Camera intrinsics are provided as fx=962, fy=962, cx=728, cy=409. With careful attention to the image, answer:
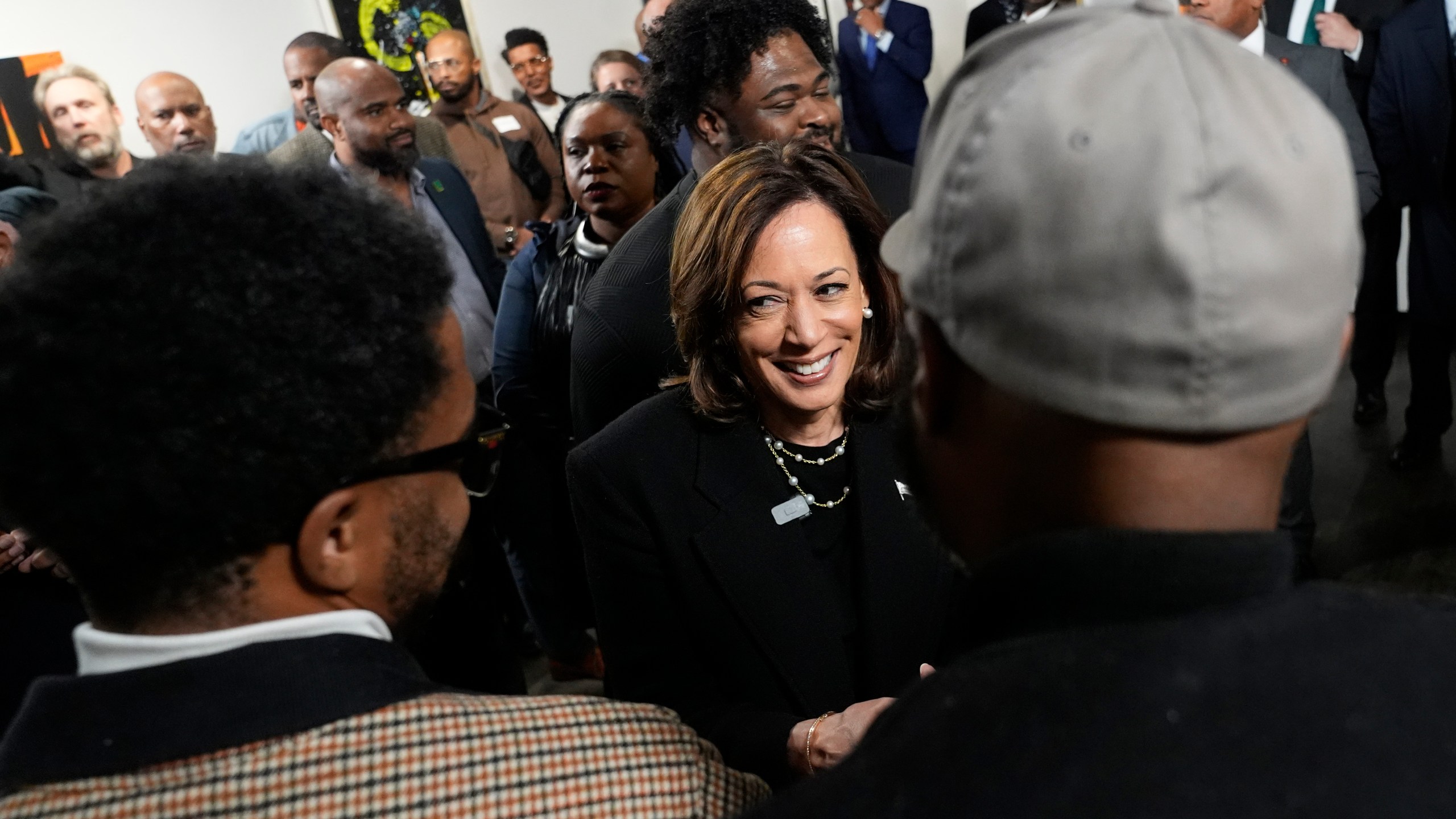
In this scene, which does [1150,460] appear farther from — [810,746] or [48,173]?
[48,173]

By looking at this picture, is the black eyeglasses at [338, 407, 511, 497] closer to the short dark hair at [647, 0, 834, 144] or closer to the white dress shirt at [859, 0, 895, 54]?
the short dark hair at [647, 0, 834, 144]

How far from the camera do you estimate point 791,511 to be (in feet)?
5.61

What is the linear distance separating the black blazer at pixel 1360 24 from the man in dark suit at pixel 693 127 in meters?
1.85

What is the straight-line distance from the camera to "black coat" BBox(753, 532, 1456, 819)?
58 cm

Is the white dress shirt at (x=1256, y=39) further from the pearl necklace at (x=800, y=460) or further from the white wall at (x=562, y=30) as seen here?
the white wall at (x=562, y=30)

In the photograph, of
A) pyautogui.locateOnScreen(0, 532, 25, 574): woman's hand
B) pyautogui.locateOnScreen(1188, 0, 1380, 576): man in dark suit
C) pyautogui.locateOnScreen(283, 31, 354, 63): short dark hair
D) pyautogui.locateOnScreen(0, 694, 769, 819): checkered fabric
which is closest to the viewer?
pyautogui.locateOnScreen(0, 694, 769, 819): checkered fabric

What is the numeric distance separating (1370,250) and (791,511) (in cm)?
381

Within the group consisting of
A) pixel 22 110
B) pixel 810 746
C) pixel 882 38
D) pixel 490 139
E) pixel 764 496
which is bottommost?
pixel 810 746

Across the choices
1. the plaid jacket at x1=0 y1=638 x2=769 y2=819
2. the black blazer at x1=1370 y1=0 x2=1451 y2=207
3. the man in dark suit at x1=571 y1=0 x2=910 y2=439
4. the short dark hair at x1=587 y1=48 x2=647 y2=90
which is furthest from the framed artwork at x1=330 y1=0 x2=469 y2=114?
the plaid jacket at x1=0 y1=638 x2=769 y2=819

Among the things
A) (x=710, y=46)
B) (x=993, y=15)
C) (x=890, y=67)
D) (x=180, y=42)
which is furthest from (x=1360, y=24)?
(x=180, y=42)

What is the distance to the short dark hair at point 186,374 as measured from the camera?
766 millimetres

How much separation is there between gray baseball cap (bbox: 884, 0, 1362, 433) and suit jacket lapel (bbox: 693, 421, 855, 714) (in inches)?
39.5

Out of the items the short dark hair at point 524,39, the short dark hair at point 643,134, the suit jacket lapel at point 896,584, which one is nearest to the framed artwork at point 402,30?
the short dark hair at point 524,39

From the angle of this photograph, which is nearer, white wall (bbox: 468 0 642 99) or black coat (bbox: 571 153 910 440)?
black coat (bbox: 571 153 910 440)
